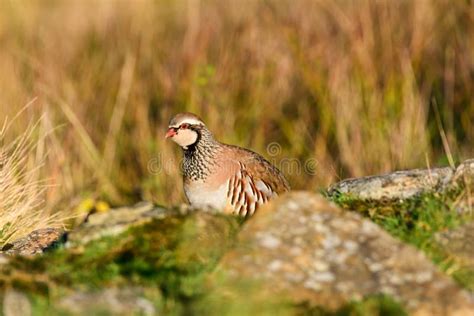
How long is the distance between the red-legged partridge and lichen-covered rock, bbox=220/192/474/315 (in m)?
2.69

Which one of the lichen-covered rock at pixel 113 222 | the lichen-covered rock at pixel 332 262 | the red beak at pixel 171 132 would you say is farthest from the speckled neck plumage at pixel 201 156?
the lichen-covered rock at pixel 332 262

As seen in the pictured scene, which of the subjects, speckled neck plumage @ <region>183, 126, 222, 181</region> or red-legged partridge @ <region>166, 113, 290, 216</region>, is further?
speckled neck plumage @ <region>183, 126, 222, 181</region>

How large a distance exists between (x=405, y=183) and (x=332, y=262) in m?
1.73

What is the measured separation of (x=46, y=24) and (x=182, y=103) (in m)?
3.06

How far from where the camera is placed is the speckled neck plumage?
25.9 ft

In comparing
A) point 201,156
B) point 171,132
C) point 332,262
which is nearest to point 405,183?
point 332,262

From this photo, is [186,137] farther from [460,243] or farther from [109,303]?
[109,303]

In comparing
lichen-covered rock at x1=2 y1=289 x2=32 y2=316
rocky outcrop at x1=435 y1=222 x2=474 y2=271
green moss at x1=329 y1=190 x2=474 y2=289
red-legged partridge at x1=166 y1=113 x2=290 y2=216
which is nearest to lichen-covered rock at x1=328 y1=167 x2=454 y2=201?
green moss at x1=329 y1=190 x2=474 y2=289

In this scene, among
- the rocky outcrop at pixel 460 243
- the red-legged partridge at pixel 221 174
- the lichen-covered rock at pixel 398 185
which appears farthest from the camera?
the red-legged partridge at pixel 221 174

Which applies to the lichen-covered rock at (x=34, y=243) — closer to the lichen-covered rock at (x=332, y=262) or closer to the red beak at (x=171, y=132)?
the red beak at (x=171, y=132)

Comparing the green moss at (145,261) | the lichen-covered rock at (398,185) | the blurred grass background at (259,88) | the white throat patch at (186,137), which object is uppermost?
the blurred grass background at (259,88)

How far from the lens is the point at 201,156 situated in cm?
804

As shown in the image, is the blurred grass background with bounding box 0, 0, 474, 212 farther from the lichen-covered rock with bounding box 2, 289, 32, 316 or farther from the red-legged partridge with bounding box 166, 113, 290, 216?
the lichen-covered rock with bounding box 2, 289, 32, 316

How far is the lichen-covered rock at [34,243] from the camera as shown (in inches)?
259
